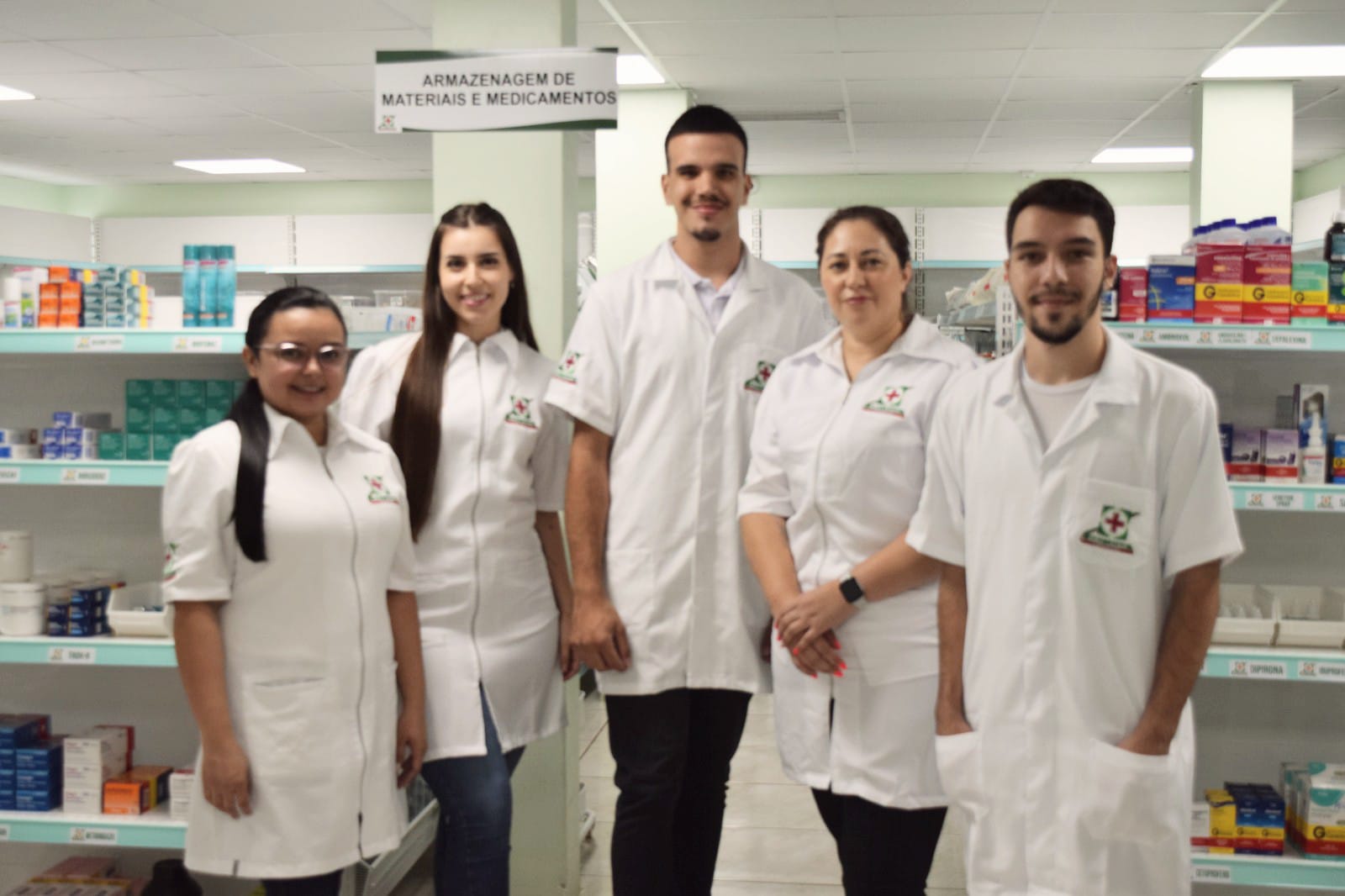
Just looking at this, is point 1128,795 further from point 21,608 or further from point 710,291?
point 21,608

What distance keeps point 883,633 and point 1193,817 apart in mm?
1418

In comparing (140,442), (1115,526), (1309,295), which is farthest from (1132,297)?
(140,442)

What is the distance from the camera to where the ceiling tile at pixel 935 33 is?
5488mm

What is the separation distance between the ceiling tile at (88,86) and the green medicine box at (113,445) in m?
4.53

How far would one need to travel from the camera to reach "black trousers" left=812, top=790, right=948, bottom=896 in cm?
218

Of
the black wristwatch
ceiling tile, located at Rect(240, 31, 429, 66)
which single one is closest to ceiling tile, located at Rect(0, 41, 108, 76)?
ceiling tile, located at Rect(240, 31, 429, 66)

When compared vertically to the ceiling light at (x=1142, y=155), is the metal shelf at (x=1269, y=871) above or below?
below

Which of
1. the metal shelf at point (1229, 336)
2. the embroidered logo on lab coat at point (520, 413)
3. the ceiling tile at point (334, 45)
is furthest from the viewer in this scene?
the ceiling tile at point (334, 45)

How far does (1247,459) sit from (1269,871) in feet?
3.46

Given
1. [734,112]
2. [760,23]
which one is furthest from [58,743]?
[734,112]

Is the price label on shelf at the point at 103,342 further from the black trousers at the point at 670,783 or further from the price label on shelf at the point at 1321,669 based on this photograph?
the price label on shelf at the point at 1321,669

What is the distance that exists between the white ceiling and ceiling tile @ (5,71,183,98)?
2 centimetres

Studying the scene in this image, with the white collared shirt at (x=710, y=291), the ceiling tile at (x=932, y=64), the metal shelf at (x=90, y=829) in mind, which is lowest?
the metal shelf at (x=90, y=829)

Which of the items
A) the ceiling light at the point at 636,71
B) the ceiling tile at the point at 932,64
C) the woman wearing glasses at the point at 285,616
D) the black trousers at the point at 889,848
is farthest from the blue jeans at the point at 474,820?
the ceiling tile at the point at 932,64
